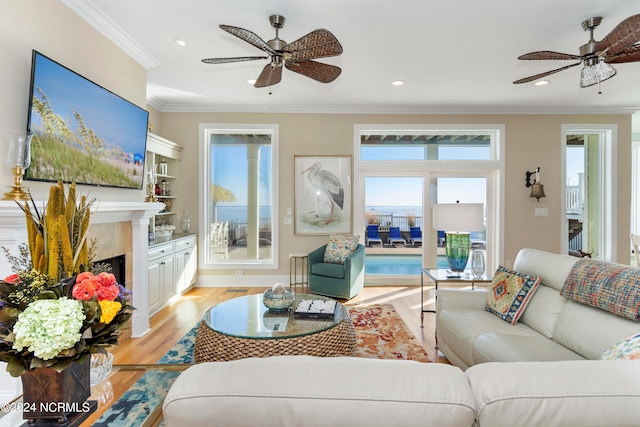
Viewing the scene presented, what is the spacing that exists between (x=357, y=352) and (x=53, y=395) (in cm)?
229

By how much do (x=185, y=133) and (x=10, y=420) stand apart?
15.3 feet

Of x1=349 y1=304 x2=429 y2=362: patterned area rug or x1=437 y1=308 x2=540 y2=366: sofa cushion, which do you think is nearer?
x1=437 y1=308 x2=540 y2=366: sofa cushion

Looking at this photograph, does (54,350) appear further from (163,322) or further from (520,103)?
(520,103)

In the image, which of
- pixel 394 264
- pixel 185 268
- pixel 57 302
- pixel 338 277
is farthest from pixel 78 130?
pixel 394 264

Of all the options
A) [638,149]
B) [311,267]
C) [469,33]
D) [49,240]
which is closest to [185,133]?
[311,267]

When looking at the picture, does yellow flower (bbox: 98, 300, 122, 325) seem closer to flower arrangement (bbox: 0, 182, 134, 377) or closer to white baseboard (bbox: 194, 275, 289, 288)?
flower arrangement (bbox: 0, 182, 134, 377)

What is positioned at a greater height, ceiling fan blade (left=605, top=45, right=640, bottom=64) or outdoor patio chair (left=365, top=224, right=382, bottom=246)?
ceiling fan blade (left=605, top=45, right=640, bottom=64)

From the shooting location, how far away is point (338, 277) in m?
4.36

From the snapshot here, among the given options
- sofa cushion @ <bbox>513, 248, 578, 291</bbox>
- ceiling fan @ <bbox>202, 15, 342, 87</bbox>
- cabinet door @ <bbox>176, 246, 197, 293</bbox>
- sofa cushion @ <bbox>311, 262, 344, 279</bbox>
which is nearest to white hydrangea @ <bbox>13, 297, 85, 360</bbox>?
ceiling fan @ <bbox>202, 15, 342, 87</bbox>

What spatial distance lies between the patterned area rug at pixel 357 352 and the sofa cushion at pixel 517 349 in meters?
0.79

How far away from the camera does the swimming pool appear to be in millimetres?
5387

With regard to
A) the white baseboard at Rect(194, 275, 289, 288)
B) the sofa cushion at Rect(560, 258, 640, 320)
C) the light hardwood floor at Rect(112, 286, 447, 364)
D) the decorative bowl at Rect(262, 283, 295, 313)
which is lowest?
the light hardwood floor at Rect(112, 286, 447, 364)

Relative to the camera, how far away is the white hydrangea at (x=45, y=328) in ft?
2.79

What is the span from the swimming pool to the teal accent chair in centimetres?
85
